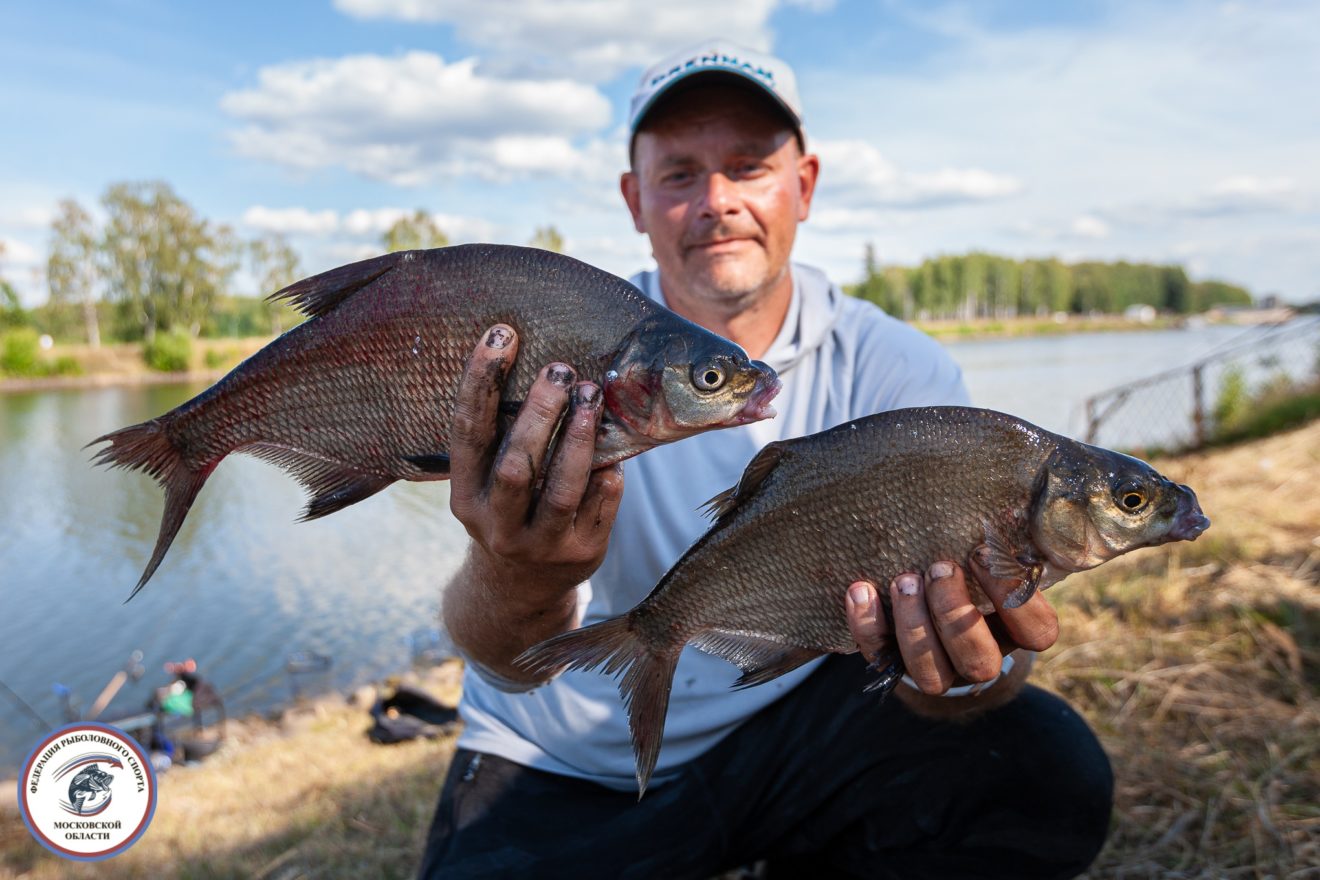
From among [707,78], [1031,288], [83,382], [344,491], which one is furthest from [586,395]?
[1031,288]

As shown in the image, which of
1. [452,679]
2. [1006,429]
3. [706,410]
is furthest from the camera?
[452,679]

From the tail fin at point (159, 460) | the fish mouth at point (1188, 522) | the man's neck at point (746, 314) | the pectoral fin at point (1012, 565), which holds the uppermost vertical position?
the man's neck at point (746, 314)

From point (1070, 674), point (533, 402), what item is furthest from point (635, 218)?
point (1070, 674)

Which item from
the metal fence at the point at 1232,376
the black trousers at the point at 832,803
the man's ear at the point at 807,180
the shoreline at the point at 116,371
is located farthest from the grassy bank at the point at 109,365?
the black trousers at the point at 832,803

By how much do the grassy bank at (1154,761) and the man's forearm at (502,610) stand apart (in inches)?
53.7

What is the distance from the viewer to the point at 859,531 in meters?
1.94

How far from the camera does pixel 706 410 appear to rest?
68.3 inches

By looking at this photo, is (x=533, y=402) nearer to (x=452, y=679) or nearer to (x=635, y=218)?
(x=635, y=218)

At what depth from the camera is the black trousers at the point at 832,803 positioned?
267 centimetres

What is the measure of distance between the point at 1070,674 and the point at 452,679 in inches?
276

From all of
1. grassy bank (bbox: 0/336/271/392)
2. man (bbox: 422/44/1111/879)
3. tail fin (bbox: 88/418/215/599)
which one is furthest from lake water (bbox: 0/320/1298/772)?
grassy bank (bbox: 0/336/271/392)

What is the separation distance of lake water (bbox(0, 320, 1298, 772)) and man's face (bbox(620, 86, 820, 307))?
27.8ft

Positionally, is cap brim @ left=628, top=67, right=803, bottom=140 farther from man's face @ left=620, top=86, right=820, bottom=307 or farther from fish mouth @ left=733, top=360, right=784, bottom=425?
fish mouth @ left=733, top=360, right=784, bottom=425

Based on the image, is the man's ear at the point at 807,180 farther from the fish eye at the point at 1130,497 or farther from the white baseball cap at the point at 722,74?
the fish eye at the point at 1130,497
